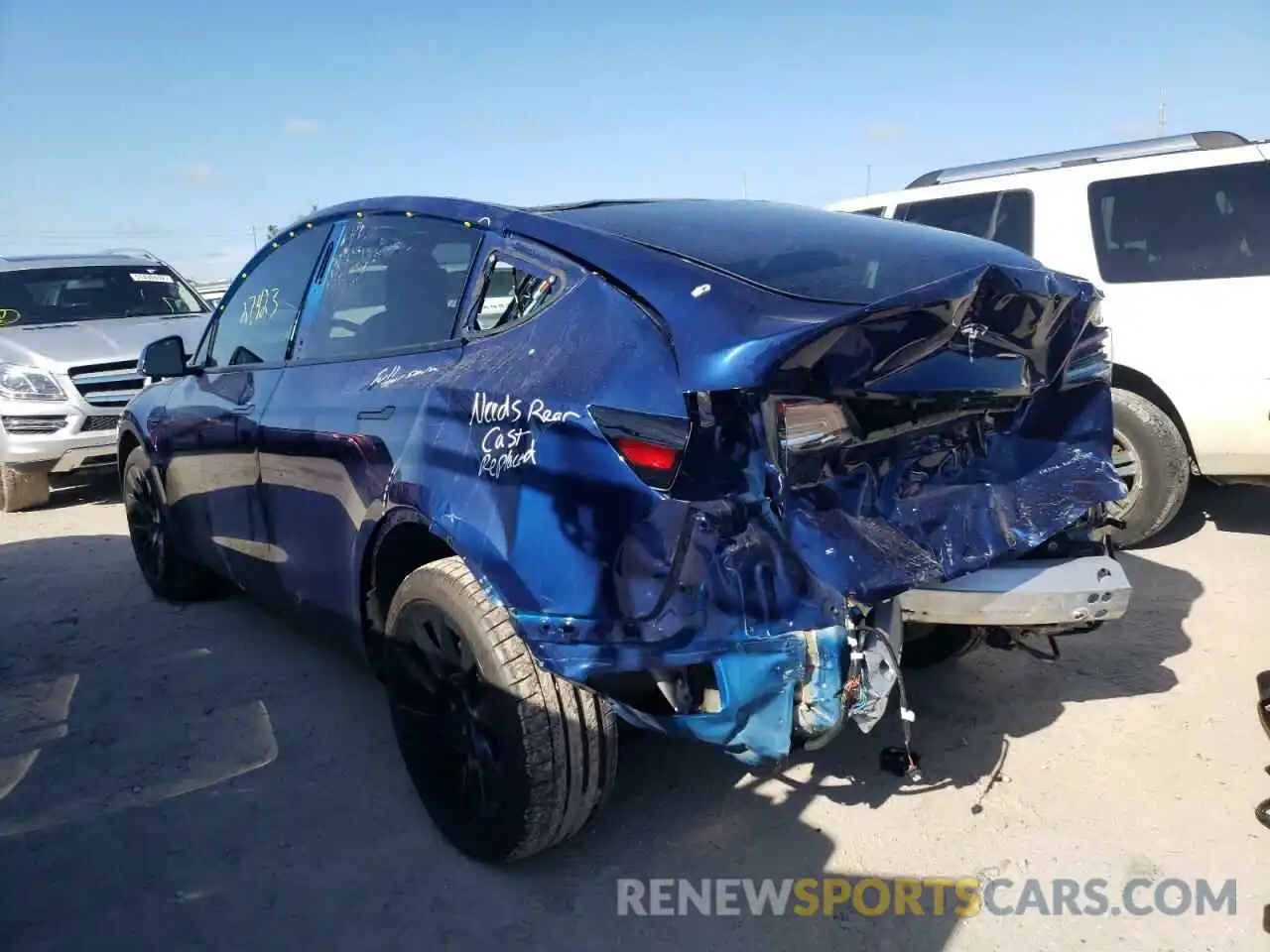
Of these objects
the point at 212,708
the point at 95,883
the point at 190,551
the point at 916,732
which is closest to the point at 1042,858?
the point at 916,732

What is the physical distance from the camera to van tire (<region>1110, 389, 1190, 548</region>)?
16.3ft

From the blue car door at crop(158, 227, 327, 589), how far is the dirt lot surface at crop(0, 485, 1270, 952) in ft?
1.88

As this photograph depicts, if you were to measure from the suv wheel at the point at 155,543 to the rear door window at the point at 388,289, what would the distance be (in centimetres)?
175

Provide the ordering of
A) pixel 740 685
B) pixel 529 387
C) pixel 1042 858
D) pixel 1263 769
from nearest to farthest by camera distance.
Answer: pixel 740 685, pixel 529 387, pixel 1042 858, pixel 1263 769

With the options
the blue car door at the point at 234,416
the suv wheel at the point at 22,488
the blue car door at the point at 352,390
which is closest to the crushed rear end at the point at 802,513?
the blue car door at the point at 352,390

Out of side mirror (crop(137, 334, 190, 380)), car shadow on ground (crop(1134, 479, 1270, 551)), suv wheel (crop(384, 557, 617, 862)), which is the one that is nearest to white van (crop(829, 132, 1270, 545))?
car shadow on ground (crop(1134, 479, 1270, 551))

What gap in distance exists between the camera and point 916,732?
3.28 m

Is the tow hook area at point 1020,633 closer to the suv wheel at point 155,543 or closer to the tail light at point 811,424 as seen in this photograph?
the tail light at point 811,424

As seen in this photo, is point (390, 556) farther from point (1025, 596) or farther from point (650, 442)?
point (1025, 596)

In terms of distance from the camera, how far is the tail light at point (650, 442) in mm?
2100

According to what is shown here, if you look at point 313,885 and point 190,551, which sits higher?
point 190,551

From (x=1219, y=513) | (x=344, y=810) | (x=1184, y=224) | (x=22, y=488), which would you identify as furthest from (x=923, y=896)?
(x=22, y=488)

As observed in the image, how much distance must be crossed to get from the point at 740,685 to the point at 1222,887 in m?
1.41

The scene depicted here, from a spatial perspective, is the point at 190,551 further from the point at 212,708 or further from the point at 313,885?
the point at 313,885
